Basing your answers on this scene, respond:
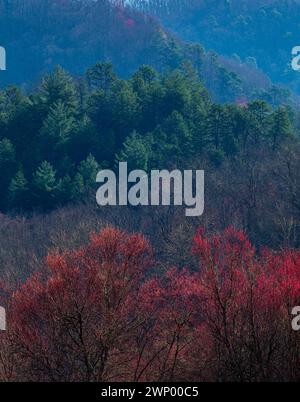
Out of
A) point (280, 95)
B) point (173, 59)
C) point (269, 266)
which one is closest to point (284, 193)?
point (269, 266)

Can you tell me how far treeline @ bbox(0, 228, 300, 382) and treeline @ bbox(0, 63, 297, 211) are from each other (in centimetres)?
2157

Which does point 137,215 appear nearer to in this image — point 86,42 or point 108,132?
point 108,132

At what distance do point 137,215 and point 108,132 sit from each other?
9.55 metres

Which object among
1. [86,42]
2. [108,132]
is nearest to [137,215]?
[108,132]

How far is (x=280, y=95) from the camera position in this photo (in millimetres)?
62188

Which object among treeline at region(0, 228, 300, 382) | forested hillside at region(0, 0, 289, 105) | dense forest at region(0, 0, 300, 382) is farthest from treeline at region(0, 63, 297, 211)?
forested hillside at region(0, 0, 289, 105)

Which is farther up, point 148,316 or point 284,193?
point 284,193

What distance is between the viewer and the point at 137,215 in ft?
110

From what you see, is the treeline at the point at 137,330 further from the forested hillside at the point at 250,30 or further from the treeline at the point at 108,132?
the forested hillside at the point at 250,30

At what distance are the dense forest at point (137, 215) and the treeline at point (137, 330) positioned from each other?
0.05 m

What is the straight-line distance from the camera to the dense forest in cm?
1441

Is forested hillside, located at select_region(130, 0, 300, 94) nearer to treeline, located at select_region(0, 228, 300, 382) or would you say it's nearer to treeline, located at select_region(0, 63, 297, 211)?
treeline, located at select_region(0, 63, 297, 211)

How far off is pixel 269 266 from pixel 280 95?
Answer: 4828 cm
